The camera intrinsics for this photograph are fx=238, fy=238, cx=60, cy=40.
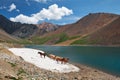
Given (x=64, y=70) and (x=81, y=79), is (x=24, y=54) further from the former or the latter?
(x=81, y=79)

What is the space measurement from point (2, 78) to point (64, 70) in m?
29.0

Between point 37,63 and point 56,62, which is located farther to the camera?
point 56,62

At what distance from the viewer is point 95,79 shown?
4081 centimetres

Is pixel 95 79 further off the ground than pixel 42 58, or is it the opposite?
pixel 42 58

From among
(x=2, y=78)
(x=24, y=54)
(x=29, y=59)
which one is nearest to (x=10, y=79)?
(x=2, y=78)

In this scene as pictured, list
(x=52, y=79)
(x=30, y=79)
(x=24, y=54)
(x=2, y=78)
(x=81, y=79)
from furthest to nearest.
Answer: (x=24, y=54)
(x=81, y=79)
(x=52, y=79)
(x=30, y=79)
(x=2, y=78)

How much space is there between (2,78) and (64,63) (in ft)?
118

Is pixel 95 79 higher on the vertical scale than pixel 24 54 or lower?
Result: lower

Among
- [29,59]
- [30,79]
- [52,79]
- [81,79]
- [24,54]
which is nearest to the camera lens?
[30,79]

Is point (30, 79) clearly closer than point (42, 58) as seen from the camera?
Yes

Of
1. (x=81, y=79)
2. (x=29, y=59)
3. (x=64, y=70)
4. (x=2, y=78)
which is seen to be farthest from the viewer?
(x=29, y=59)

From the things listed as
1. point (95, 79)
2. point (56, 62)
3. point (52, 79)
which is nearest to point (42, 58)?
point (56, 62)

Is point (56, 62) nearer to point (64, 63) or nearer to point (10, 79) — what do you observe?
point (64, 63)

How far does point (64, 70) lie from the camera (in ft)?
157
